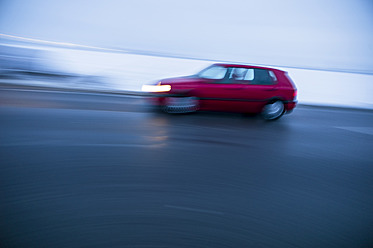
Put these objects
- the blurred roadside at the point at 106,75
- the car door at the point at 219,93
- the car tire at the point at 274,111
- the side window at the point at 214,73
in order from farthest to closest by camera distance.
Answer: the blurred roadside at the point at 106,75, the car tire at the point at 274,111, the side window at the point at 214,73, the car door at the point at 219,93

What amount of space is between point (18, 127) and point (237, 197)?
11.8ft

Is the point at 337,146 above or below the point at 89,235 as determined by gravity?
above

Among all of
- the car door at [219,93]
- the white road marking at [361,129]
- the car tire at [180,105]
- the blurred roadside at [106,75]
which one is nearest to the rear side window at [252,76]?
the car door at [219,93]

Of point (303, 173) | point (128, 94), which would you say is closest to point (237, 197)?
point (303, 173)

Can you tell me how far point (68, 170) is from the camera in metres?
3.02

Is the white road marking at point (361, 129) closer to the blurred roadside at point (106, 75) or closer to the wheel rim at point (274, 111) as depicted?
the wheel rim at point (274, 111)

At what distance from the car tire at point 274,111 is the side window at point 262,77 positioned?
0.48 meters

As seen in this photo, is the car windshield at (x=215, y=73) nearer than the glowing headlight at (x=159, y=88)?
No

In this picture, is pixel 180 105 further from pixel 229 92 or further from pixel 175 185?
pixel 175 185

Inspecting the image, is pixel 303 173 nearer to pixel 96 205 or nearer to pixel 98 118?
pixel 96 205

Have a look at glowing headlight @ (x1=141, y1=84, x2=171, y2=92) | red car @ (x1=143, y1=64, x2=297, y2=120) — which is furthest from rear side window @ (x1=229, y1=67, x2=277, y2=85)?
glowing headlight @ (x1=141, y1=84, x2=171, y2=92)

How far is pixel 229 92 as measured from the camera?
619 centimetres

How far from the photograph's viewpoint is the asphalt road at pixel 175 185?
2.07m

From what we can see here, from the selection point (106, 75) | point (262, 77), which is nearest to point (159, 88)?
point (262, 77)
